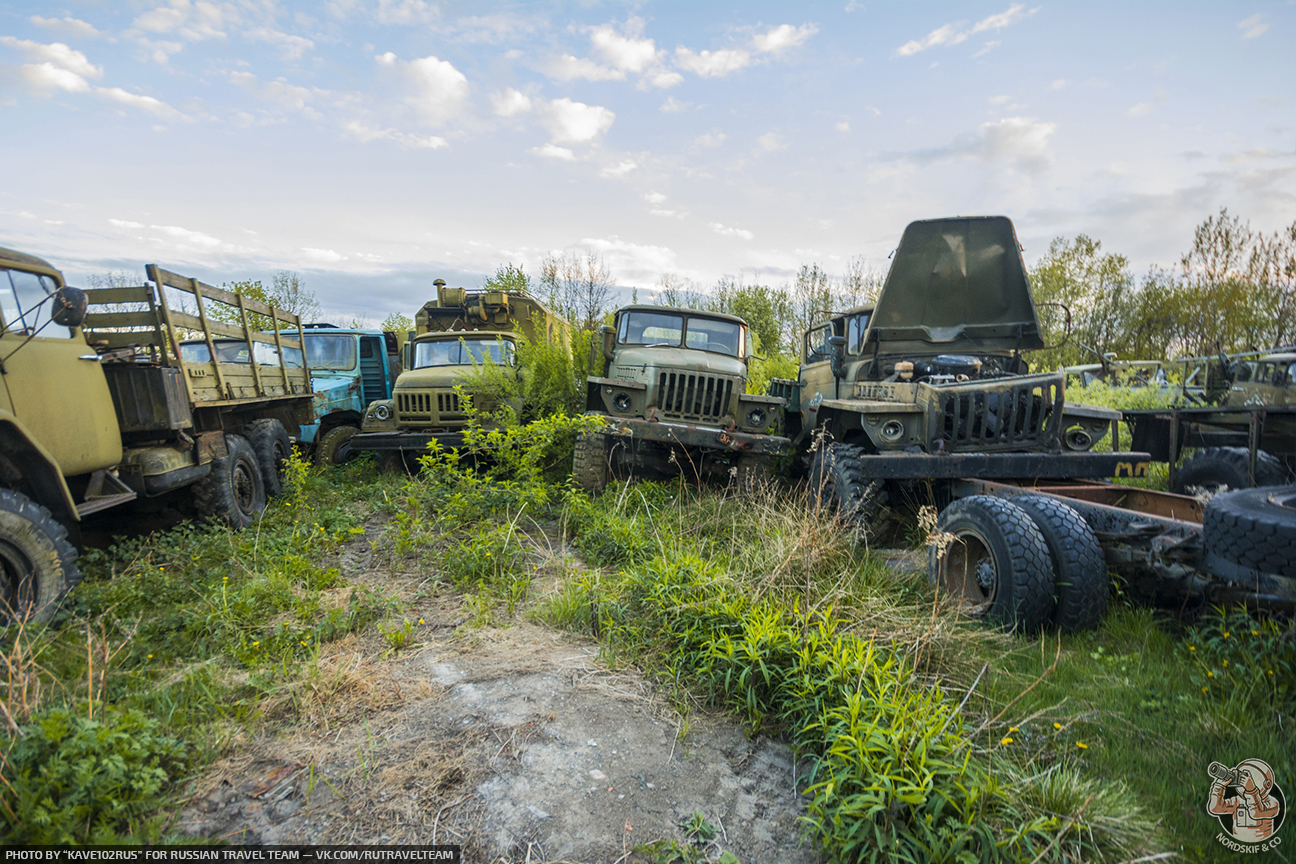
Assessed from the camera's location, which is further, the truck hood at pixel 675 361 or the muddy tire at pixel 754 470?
the truck hood at pixel 675 361

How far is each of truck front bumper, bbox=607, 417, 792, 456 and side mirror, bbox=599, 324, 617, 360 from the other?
52.3 inches

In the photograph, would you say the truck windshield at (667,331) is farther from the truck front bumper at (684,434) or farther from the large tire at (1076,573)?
the large tire at (1076,573)

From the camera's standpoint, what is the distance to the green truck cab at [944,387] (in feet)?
15.7

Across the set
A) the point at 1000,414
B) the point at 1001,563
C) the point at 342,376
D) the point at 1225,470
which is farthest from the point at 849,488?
the point at 342,376

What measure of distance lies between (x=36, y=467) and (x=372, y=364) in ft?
23.9

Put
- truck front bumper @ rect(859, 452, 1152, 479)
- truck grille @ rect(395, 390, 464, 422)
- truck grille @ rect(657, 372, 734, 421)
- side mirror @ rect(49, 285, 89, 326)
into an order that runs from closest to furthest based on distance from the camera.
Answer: side mirror @ rect(49, 285, 89, 326), truck front bumper @ rect(859, 452, 1152, 479), truck grille @ rect(657, 372, 734, 421), truck grille @ rect(395, 390, 464, 422)

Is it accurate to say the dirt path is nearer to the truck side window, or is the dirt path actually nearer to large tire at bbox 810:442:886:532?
large tire at bbox 810:442:886:532

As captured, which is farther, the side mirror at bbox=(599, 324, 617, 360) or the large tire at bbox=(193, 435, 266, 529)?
the side mirror at bbox=(599, 324, 617, 360)

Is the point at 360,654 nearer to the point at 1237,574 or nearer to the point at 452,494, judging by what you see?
the point at 452,494

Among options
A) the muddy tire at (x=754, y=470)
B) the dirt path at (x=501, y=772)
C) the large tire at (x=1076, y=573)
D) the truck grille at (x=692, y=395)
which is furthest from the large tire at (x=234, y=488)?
the large tire at (x=1076, y=573)

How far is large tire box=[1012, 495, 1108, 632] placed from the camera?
3.23 m

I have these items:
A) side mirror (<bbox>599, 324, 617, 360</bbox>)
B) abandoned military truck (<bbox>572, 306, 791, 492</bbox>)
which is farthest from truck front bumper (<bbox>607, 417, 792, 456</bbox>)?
side mirror (<bbox>599, 324, 617, 360</bbox>)

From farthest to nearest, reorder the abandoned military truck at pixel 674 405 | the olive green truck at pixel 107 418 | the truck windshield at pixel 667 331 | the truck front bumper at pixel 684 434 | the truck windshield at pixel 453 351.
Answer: the truck windshield at pixel 453 351, the truck windshield at pixel 667 331, the abandoned military truck at pixel 674 405, the truck front bumper at pixel 684 434, the olive green truck at pixel 107 418

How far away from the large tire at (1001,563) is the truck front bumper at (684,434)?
2.61 meters
